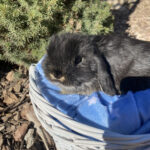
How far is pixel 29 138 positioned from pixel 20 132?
0.54 feet

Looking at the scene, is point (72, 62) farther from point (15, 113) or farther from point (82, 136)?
point (15, 113)

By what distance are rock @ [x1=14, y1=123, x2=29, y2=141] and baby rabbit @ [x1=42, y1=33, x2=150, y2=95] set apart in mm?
1016

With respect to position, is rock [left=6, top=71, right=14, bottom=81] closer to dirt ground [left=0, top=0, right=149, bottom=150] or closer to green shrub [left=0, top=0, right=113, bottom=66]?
dirt ground [left=0, top=0, right=149, bottom=150]

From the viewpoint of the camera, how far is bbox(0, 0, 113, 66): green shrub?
2.89 m

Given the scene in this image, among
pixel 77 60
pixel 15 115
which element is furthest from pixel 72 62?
pixel 15 115

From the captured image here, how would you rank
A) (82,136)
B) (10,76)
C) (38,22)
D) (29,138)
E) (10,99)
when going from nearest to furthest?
(82,136) → (29,138) → (38,22) → (10,99) → (10,76)

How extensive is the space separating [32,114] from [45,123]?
105 cm

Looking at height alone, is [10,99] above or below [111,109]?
below

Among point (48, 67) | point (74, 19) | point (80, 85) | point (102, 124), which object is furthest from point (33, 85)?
point (74, 19)

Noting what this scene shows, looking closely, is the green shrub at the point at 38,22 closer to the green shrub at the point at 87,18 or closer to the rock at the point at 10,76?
the green shrub at the point at 87,18

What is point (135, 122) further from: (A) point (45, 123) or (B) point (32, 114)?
(B) point (32, 114)

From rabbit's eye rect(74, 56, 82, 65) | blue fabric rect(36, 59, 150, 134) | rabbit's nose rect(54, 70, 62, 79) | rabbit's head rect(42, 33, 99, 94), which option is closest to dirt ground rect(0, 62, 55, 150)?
blue fabric rect(36, 59, 150, 134)

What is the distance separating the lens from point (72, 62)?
1.92 meters

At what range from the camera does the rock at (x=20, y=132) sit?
9.13 ft
